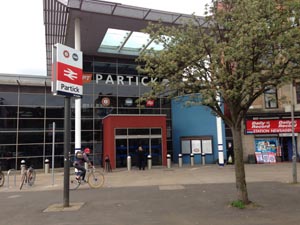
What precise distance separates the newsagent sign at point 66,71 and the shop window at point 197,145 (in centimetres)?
1797

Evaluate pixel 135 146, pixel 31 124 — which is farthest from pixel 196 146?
pixel 31 124

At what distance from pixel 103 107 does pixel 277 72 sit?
70.8 ft

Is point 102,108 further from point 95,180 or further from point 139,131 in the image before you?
point 95,180

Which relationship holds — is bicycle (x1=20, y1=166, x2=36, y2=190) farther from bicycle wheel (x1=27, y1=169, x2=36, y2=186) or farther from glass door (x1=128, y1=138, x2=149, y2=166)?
glass door (x1=128, y1=138, x2=149, y2=166)

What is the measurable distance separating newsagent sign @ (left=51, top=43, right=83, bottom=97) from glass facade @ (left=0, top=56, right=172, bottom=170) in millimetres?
15908

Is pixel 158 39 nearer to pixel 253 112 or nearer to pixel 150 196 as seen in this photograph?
pixel 150 196

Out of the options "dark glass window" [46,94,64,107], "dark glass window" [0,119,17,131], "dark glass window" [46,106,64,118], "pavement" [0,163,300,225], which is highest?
"dark glass window" [46,94,64,107]

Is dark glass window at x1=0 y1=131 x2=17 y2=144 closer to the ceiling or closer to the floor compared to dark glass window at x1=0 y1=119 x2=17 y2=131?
closer to the floor

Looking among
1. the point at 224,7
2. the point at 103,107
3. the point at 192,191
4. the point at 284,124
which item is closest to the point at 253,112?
the point at 284,124

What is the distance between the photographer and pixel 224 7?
30.8ft

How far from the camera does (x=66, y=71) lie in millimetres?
10656

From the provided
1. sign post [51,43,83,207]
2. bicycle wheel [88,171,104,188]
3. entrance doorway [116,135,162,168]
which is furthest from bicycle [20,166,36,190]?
entrance doorway [116,135,162,168]

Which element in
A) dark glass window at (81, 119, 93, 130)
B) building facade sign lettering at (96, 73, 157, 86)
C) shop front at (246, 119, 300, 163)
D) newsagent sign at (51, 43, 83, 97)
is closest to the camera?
newsagent sign at (51, 43, 83, 97)

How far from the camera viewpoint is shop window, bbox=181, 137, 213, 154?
27.3 meters
